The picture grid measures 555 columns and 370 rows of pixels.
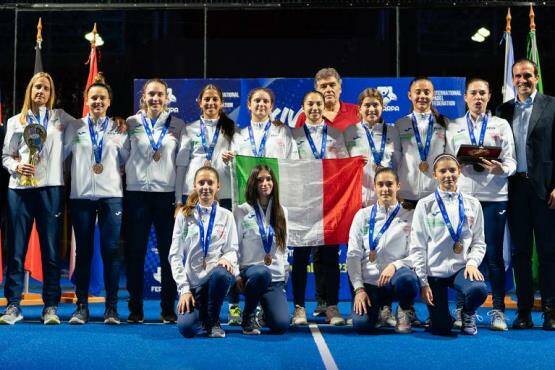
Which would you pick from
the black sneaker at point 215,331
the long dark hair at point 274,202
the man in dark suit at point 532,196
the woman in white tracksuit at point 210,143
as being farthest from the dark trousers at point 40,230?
the man in dark suit at point 532,196

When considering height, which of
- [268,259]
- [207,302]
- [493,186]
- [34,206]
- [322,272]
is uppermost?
[493,186]

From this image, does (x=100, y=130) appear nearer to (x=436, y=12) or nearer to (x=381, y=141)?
(x=381, y=141)

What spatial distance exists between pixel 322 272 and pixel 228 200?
0.97m

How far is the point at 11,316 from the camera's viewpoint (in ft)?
18.6

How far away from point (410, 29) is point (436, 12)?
2.22 ft

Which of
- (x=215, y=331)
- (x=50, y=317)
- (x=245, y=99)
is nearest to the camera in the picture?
(x=215, y=331)

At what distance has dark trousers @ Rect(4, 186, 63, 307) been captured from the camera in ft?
18.8

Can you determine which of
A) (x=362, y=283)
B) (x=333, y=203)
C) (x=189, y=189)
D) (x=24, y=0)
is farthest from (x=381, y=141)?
(x=24, y=0)

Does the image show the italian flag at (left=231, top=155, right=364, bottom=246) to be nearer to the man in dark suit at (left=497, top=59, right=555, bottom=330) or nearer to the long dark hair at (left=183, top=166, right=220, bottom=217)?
the long dark hair at (left=183, top=166, right=220, bottom=217)

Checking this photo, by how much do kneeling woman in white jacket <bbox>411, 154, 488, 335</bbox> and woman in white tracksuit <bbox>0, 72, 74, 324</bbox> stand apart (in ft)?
9.09

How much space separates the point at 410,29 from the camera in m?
14.1

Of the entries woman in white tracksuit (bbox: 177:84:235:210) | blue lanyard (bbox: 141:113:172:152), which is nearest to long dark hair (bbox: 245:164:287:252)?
woman in white tracksuit (bbox: 177:84:235:210)

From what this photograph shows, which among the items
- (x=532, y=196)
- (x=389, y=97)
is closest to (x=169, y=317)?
(x=532, y=196)

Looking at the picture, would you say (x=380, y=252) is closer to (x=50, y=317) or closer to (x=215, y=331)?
(x=215, y=331)
